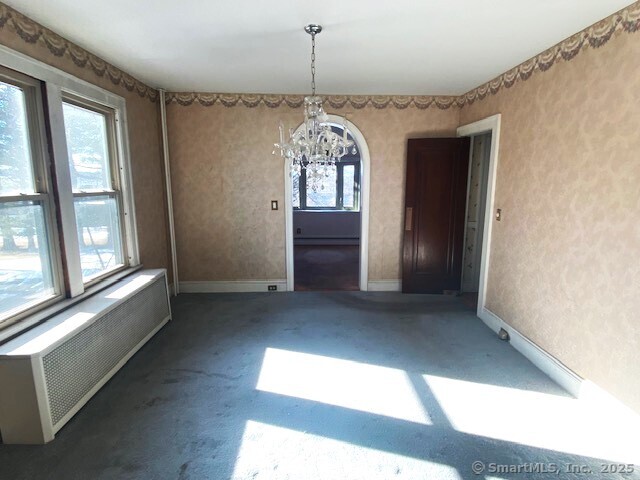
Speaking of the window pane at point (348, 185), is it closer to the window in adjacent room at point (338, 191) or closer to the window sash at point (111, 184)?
the window in adjacent room at point (338, 191)

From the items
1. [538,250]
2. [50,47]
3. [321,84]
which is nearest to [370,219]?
[321,84]

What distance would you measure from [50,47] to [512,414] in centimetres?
380

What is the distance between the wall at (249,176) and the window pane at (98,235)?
1061 mm

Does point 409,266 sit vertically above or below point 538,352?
above

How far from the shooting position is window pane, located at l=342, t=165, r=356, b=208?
307 inches

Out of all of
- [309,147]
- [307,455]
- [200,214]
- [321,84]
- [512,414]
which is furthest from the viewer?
[200,214]

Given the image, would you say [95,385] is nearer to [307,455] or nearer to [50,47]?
[307,455]

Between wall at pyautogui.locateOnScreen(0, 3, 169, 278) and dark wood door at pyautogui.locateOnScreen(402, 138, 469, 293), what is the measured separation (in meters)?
2.92

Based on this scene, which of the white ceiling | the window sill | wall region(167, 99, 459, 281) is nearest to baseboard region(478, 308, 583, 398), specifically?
wall region(167, 99, 459, 281)

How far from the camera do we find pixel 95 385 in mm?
2262

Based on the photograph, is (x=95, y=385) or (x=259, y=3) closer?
(x=259, y=3)

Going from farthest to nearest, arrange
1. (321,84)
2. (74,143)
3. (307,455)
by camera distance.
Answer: (321,84) → (74,143) → (307,455)

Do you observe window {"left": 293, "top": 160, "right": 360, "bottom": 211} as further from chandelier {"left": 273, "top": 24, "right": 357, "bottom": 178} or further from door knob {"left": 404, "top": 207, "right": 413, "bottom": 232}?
chandelier {"left": 273, "top": 24, "right": 357, "bottom": 178}

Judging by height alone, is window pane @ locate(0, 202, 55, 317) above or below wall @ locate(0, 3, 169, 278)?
below
